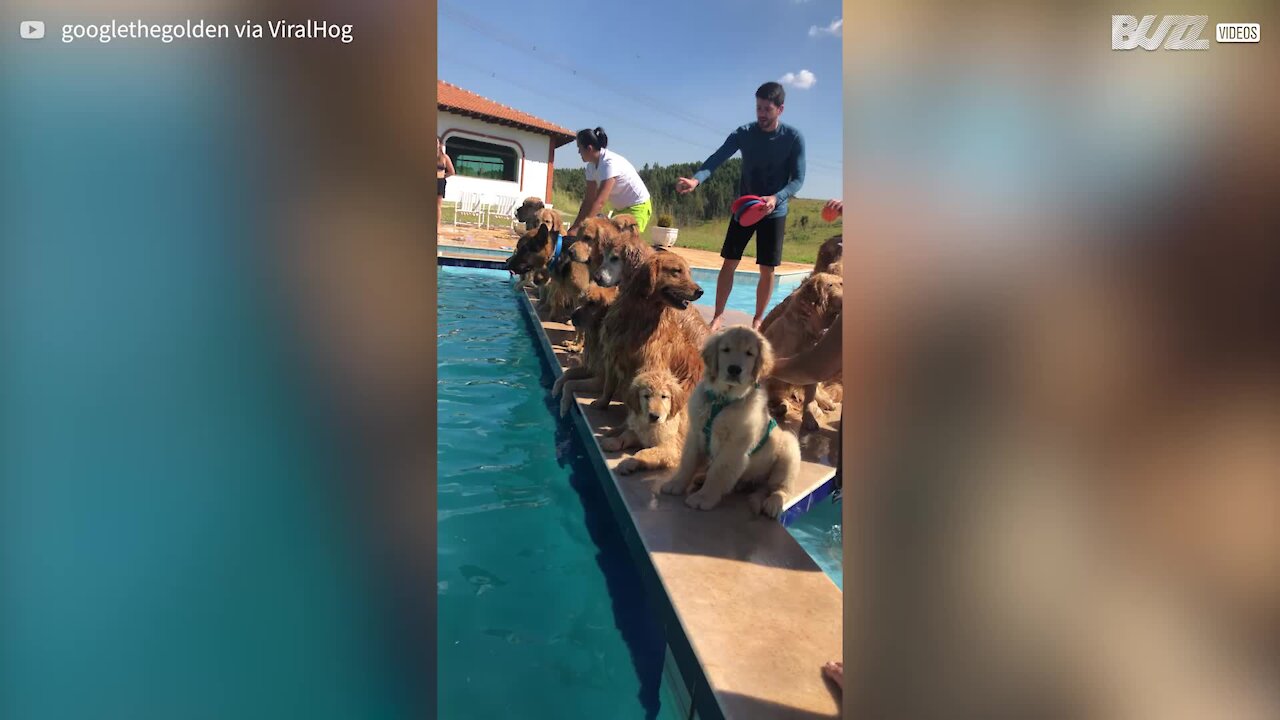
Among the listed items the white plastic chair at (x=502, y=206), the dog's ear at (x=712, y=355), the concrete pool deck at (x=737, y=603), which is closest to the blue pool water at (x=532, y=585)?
the concrete pool deck at (x=737, y=603)

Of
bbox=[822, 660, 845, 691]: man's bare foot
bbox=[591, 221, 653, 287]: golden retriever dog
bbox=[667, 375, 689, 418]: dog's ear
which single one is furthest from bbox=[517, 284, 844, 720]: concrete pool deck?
bbox=[591, 221, 653, 287]: golden retriever dog

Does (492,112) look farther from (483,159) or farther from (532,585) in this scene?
(532,585)

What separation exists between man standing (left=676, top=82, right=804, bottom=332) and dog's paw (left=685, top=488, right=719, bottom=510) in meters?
3.24

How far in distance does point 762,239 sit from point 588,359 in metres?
2.41

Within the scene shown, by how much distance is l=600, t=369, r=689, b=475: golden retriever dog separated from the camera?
3.99 m

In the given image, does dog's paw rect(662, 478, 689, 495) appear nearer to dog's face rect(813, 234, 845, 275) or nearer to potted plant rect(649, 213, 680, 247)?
dog's face rect(813, 234, 845, 275)

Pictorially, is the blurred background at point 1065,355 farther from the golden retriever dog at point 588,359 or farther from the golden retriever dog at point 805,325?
the golden retriever dog at point 588,359

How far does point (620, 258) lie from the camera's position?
6383mm

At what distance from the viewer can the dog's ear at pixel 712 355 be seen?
11.0ft

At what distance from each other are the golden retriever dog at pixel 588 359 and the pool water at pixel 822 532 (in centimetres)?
208

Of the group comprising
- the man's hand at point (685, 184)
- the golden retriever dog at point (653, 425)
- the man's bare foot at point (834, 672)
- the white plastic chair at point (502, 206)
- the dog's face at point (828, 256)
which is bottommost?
the man's bare foot at point (834, 672)

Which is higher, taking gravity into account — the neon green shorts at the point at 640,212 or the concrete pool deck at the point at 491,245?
the concrete pool deck at the point at 491,245

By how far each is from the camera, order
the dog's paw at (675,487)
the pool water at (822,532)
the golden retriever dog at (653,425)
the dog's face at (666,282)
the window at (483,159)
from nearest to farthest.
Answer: the dog's paw at (675,487) → the pool water at (822,532) → the golden retriever dog at (653,425) → the dog's face at (666,282) → the window at (483,159)

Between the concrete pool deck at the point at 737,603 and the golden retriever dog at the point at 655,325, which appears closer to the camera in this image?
the concrete pool deck at the point at 737,603
